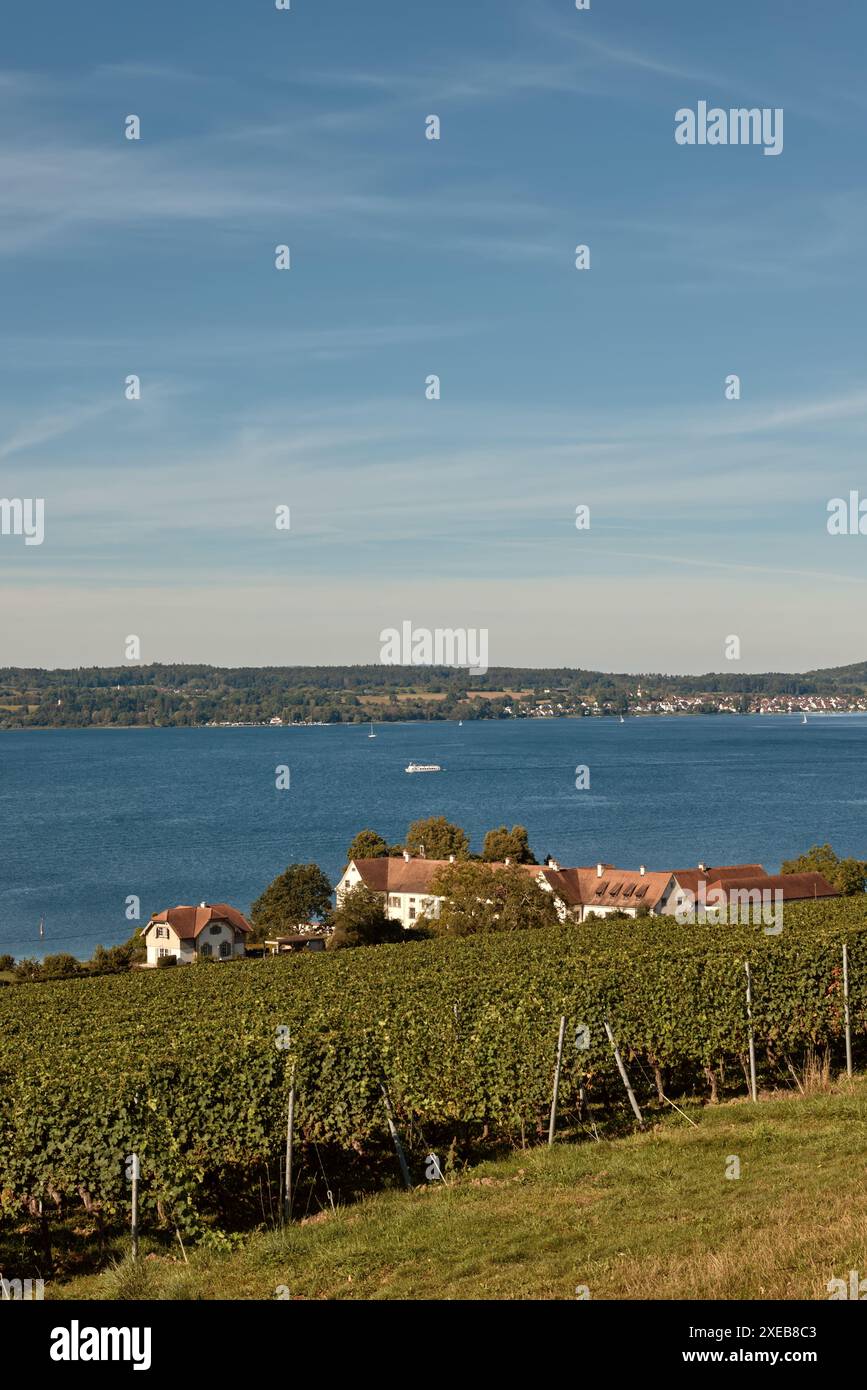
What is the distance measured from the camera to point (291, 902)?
3127 inches

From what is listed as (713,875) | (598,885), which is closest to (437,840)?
(598,885)

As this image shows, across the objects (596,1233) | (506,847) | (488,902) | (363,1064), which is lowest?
(506,847)

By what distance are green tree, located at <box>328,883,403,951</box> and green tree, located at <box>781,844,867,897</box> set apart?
2650 centimetres

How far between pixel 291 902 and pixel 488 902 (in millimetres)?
24911

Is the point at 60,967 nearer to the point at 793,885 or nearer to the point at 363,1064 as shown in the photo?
the point at 793,885

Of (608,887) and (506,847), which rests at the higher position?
(506,847)

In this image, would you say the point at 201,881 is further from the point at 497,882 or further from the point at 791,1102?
the point at 791,1102

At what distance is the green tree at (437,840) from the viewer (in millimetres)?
88875

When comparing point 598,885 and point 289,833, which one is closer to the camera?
point 598,885

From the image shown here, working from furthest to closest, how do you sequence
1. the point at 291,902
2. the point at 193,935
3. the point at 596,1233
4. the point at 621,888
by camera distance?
the point at 291,902 < the point at 621,888 < the point at 193,935 < the point at 596,1233

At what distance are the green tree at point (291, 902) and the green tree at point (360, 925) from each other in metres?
16.1

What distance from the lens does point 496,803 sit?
173875 mm

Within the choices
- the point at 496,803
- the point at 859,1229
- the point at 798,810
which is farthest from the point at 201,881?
the point at 859,1229

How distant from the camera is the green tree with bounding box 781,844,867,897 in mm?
70125
